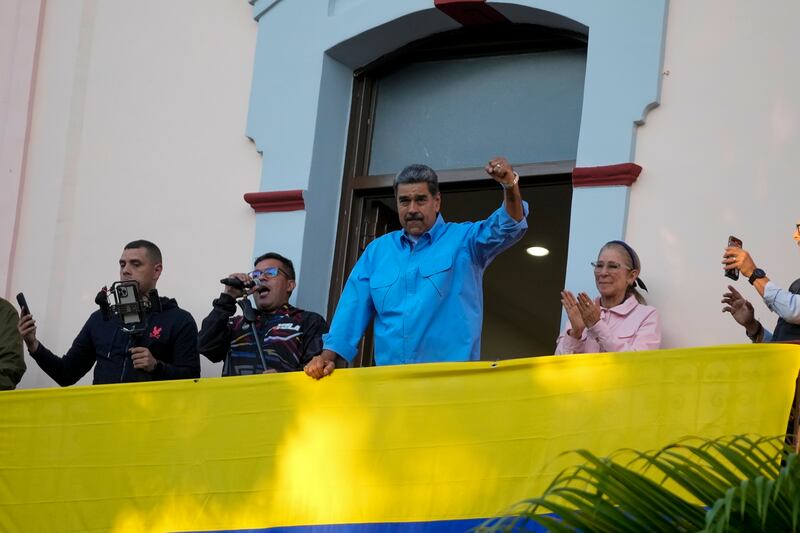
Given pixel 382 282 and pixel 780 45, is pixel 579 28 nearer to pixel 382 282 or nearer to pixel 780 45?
pixel 780 45

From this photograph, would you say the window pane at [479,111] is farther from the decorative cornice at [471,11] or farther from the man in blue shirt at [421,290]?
the man in blue shirt at [421,290]

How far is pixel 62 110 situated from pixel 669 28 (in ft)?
13.1

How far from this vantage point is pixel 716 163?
23.1 feet

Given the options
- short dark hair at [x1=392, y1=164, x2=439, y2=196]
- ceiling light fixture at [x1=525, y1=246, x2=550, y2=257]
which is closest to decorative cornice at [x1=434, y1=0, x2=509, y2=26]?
short dark hair at [x1=392, y1=164, x2=439, y2=196]

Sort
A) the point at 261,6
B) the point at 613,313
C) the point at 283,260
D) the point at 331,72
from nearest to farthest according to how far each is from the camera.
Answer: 1. the point at 613,313
2. the point at 283,260
3. the point at 331,72
4. the point at 261,6

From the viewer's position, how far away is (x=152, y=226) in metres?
8.84

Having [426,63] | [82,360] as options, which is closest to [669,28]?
[426,63]

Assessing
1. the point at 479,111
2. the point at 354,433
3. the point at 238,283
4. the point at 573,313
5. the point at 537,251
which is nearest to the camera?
the point at 354,433

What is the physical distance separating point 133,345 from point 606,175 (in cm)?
245

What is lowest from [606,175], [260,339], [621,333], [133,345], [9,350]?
[9,350]

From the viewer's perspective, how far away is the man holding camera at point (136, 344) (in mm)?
7461

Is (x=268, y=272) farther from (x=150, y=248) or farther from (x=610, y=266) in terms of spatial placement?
(x=610, y=266)

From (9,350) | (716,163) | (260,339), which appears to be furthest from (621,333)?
(9,350)

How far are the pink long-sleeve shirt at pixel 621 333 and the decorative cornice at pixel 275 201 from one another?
6.75ft
